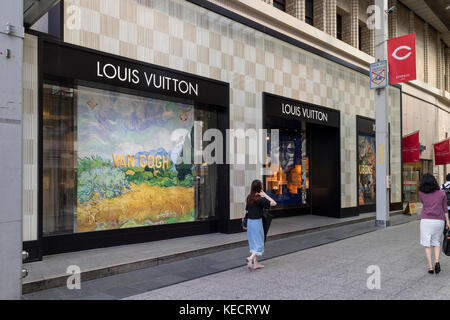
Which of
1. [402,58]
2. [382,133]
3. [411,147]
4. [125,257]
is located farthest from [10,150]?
[411,147]

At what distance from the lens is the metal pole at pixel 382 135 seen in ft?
39.9

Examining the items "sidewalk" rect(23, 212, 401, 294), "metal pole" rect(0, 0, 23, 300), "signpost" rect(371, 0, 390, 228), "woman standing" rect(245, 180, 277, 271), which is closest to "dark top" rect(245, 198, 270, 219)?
"woman standing" rect(245, 180, 277, 271)

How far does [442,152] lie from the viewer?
20.5 metres

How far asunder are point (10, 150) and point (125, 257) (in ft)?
10.2

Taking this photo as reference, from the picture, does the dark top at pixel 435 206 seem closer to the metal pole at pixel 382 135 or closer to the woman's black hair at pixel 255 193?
the woman's black hair at pixel 255 193

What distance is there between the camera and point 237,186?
32.1 feet

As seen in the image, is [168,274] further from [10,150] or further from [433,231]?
→ [433,231]

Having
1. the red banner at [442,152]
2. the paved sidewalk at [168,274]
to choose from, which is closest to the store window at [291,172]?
the paved sidewalk at [168,274]

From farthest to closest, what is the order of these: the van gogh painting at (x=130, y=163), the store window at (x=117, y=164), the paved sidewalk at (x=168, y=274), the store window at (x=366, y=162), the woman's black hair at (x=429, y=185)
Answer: the store window at (x=366, y=162) → the van gogh painting at (x=130, y=163) → the store window at (x=117, y=164) → the woman's black hair at (x=429, y=185) → the paved sidewalk at (x=168, y=274)

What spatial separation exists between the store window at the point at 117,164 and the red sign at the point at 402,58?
6.64 m

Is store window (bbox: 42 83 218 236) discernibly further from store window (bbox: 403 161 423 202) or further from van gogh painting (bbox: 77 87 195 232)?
store window (bbox: 403 161 423 202)

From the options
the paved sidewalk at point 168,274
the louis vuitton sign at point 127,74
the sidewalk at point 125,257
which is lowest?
the paved sidewalk at point 168,274
